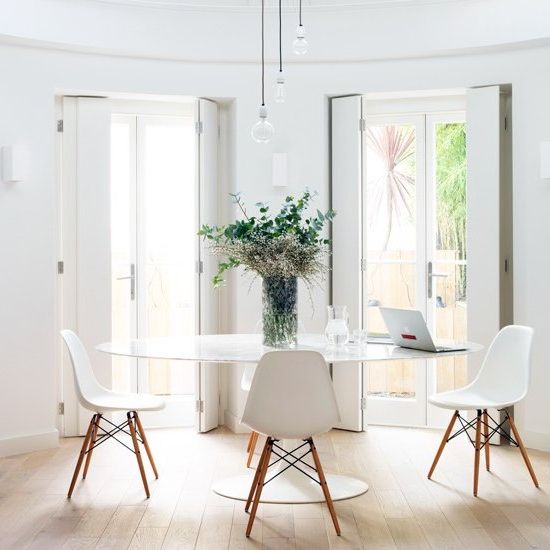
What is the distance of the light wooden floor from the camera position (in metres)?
3.61

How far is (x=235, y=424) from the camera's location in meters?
5.62

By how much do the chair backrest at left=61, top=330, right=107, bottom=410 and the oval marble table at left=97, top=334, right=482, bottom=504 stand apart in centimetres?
18

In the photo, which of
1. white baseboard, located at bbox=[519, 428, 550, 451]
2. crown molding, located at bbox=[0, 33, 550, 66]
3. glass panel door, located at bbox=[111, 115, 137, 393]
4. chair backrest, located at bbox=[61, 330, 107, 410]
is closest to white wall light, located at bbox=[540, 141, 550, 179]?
crown molding, located at bbox=[0, 33, 550, 66]

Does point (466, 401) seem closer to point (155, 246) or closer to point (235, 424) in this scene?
point (235, 424)

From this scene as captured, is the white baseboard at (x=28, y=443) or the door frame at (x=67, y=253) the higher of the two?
the door frame at (x=67, y=253)

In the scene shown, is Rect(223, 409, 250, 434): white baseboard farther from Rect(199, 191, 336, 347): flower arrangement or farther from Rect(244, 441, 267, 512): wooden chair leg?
Rect(244, 441, 267, 512): wooden chair leg

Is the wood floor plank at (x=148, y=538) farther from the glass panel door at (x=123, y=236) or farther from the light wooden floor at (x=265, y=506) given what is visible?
the glass panel door at (x=123, y=236)

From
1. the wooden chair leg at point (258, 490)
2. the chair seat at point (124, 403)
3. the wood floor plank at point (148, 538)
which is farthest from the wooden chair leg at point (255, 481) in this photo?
the chair seat at point (124, 403)

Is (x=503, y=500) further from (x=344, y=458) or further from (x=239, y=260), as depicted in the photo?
(x=239, y=260)

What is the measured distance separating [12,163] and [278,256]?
190 cm

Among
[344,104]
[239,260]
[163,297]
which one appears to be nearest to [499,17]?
[344,104]

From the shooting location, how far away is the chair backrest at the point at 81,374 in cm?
423

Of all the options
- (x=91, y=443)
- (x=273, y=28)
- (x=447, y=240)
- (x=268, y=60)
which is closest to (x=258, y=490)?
(x=91, y=443)

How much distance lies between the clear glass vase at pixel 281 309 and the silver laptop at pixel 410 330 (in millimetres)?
444
